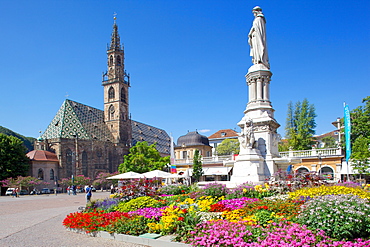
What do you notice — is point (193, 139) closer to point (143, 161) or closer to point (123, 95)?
point (143, 161)

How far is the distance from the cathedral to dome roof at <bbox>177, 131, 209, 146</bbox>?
24.9m

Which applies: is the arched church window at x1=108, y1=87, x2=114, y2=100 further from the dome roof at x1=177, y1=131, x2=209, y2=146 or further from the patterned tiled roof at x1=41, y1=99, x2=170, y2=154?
the dome roof at x1=177, y1=131, x2=209, y2=146

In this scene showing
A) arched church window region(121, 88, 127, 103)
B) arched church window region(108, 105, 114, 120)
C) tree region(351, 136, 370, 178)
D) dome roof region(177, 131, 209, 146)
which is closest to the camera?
tree region(351, 136, 370, 178)

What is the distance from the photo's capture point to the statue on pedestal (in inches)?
803

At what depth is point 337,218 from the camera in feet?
21.1

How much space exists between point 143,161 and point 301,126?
90.5 feet

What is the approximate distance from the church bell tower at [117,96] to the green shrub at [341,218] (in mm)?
80528

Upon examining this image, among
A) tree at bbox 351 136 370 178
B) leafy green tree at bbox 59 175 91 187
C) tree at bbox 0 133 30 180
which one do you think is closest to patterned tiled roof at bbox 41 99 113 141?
leafy green tree at bbox 59 175 91 187

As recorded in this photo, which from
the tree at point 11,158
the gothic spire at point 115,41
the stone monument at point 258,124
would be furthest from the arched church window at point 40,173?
the stone monument at point 258,124

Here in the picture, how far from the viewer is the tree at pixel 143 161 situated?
153ft

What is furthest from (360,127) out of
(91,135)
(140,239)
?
(91,135)

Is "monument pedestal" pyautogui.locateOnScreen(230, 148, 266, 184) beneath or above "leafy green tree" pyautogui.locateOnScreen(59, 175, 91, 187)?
above

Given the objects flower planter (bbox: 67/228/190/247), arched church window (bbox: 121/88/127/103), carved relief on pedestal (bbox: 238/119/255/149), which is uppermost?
arched church window (bbox: 121/88/127/103)

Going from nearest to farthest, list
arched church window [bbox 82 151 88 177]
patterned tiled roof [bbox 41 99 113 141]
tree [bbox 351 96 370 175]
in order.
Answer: tree [bbox 351 96 370 175] < arched church window [bbox 82 151 88 177] < patterned tiled roof [bbox 41 99 113 141]
